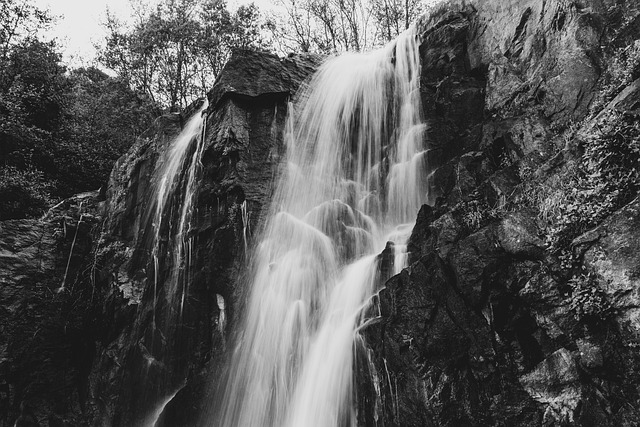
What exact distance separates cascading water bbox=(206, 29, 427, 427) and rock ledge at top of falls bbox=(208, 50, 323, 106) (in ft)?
1.83

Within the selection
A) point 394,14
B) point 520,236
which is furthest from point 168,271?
point 394,14

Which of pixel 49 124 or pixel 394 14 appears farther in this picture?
pixel 394 14

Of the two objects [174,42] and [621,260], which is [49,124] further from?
[621,260]

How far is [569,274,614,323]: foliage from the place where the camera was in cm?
479

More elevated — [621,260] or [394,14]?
[394,14]

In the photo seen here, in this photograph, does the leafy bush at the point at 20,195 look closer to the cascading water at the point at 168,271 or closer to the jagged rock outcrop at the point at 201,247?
the jagged rock outcrop at the point at 201,247

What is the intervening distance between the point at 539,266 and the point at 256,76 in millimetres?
9584

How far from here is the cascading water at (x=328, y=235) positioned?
760cm

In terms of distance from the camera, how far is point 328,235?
32.6 feet

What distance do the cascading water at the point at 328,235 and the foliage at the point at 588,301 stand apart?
2.99 meters

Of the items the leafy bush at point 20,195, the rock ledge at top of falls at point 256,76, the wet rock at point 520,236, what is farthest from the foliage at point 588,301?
the leafy bush at point 20,195

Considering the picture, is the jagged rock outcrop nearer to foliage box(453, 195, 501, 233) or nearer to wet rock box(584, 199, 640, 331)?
foliage box(453, 195, 501, 233)

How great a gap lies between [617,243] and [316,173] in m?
7.51

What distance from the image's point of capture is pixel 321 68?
13.8 m
